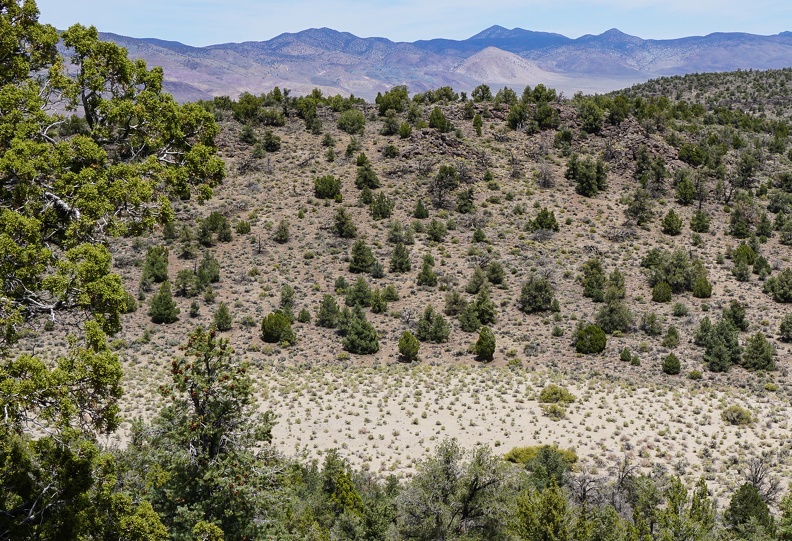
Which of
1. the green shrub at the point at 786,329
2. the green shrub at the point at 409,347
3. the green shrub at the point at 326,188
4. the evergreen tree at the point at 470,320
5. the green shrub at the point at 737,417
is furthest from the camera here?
the green shrub at the point at 326,188

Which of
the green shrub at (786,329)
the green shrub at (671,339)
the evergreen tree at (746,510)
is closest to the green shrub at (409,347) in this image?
the green shrub at (671,339)

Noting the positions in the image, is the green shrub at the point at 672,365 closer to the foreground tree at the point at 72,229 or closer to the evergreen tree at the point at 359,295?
the evergreen tree at the point at 359,295

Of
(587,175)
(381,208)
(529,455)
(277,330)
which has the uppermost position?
(587,175)

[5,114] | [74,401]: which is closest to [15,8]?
[5,114]

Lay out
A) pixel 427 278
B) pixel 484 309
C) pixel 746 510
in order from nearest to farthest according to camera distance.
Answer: pixel 746 510 → pixel 484 309 → pixel 427 278

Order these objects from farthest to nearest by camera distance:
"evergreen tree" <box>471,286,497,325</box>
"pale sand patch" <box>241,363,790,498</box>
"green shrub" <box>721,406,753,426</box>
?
1. "evergreen tree" <box>471,286,497,325</box>
2. "green shrub" <box>721,406,753,426</box>
3. "pale sand patch" <box>241,363,790,498</box>

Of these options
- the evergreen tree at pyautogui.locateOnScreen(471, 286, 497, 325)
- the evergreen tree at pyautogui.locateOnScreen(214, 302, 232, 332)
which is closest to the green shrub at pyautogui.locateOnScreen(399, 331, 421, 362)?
the evergreen tree at pyautogui.locateOnScreen(471, 286, 497, 325)

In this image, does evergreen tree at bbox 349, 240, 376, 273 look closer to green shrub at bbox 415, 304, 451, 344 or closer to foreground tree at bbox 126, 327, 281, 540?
green shrub at bbox 415, 304, 451, 344

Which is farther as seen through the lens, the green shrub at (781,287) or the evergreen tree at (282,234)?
the evergreen tree at (282,234)

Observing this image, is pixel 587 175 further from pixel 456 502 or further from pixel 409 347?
pixel 456 502

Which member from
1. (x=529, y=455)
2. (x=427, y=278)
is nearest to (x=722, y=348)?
(x=529, y=455)

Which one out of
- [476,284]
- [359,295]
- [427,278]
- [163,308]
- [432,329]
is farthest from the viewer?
[427,278]

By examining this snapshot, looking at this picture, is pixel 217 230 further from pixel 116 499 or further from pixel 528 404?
pixel 116 499

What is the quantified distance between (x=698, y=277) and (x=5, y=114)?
39.2 m
